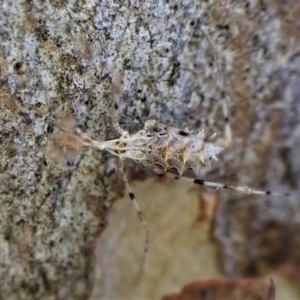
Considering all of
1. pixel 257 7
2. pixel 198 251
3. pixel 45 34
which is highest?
pixel 257 7

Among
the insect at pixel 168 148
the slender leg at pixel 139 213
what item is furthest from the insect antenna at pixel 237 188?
the slender leg at pixel 139 213

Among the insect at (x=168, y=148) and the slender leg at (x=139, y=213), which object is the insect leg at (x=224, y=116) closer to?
the insect at (x=168, y=148)

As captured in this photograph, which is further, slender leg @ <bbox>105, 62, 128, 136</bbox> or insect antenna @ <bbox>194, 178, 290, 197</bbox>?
insect antenna @ <bbox>194, 178, 290, 197</bbox>

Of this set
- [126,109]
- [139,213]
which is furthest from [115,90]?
[139,213]

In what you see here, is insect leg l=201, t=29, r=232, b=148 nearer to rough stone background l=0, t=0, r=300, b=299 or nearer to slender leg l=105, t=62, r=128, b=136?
rough stone background l=0, t=0, r=300, b=299

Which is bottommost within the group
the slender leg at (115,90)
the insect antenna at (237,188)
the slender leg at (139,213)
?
the slender leg at (139,213)

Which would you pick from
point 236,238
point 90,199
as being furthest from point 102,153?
point 236,238

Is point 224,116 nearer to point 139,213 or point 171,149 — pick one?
point 171,149

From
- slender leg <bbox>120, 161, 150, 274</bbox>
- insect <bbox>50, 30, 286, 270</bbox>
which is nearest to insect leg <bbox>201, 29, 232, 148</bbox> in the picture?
insect <bbox>50, 30, 286, 270</bbox>

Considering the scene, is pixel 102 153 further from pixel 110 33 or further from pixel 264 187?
pixel 264 187
